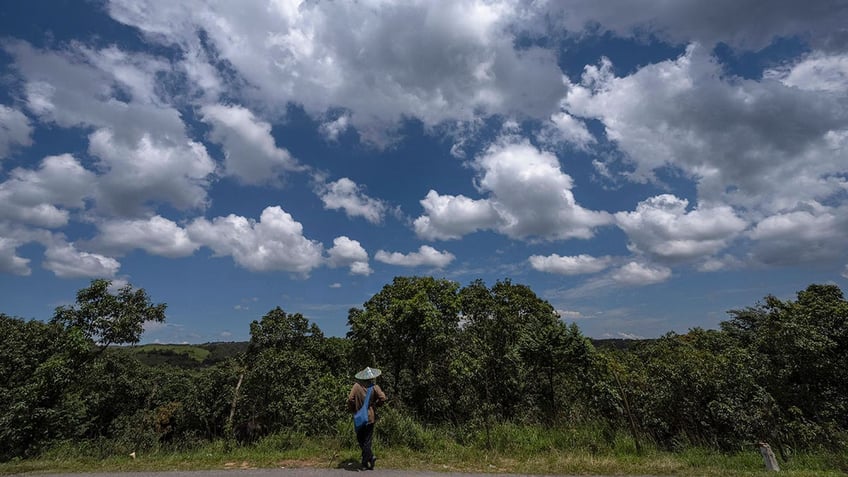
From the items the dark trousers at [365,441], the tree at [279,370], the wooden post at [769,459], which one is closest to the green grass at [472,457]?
the wooden post at [769,459]

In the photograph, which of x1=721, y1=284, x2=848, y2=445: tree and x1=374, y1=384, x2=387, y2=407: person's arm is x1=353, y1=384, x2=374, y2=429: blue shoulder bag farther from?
x1=721, y1=284, x2=848, y2=445: tree

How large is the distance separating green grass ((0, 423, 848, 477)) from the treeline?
0.41 metres

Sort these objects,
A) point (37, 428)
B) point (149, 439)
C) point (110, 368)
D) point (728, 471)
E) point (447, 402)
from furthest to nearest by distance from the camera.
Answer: point (110, 368) < point (447, 402) < point (37, 428) < point (149, 439) < point (728, 471)

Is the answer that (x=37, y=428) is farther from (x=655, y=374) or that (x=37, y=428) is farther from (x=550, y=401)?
(x=655, y=374)

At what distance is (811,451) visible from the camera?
326 inches

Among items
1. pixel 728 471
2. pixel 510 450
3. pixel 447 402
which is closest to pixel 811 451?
pixel 728 471

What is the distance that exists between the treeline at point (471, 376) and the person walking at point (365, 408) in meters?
1.72

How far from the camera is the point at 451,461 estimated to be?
23.4 feet

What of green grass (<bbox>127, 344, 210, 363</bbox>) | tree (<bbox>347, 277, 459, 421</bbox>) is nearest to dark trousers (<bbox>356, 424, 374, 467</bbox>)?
tree (<bbox>347, 277, 459, 421</bbox>)

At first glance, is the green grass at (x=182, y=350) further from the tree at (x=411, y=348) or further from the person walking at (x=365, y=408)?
the person walking at (x=365, y=408)

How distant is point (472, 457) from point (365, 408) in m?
2.31

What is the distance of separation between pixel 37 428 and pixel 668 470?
18.6m

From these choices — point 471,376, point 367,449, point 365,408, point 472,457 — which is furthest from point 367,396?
point 471,376

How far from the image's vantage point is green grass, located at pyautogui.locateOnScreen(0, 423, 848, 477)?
22.0 ft
